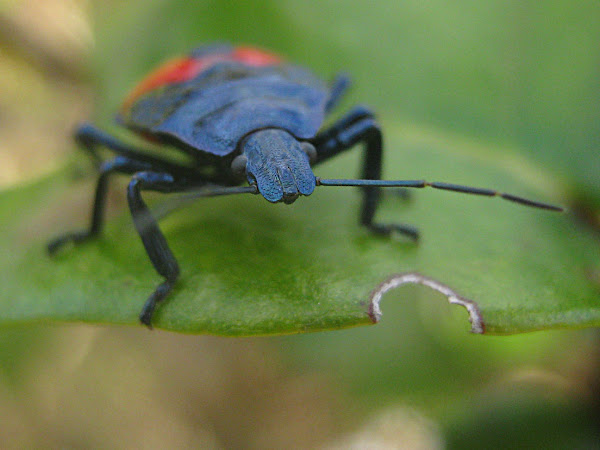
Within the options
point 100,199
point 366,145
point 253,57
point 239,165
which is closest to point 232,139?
point 239,165

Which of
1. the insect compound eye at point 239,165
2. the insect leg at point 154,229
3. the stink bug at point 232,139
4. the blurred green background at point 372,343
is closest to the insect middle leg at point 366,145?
the stink bug at point 232,139

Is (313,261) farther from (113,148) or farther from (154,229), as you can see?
(113,148)

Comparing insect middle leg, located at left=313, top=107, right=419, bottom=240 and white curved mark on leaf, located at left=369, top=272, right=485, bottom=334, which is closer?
white curved mark on leaf, located at left=369, top=272, right=485, bottom=334

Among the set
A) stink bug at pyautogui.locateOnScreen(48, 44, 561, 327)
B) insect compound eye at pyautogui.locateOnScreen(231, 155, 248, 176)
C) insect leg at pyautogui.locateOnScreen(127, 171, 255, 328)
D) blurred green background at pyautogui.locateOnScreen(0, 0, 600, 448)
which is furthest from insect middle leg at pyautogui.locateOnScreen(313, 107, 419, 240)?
blurred green background at pyautogui.locateOnScreen(0, 0, 600, 448)

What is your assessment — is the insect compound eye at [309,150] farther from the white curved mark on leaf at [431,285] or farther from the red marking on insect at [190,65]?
the red marking on insect at [190,65]

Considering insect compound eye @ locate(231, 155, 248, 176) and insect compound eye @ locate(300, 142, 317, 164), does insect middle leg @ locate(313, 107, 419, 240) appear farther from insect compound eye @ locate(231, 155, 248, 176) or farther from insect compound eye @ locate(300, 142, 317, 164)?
insect compound eye @ locate(231, 155, 248, 176)

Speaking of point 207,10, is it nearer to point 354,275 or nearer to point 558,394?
point 354,275

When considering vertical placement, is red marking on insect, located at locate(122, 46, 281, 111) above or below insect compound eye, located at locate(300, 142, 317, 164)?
above
